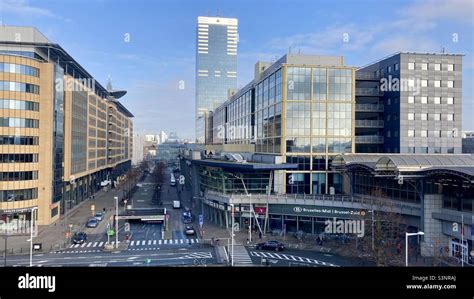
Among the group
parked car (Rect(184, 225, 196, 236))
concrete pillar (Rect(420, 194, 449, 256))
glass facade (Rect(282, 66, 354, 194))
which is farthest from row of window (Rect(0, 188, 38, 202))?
concrete pillar (Rect(420, 194, 449, 256))

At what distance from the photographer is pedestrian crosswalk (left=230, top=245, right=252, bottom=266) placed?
57.6 ft

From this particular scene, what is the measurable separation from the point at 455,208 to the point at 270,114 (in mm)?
17454

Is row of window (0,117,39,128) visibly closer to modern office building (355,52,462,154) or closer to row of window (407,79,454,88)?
modern office building (355,52,462,154)

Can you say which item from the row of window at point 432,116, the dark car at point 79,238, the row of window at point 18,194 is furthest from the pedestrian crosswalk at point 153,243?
the row of window at point 432,116

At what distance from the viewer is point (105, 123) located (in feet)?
185

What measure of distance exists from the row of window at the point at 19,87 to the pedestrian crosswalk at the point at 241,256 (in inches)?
782

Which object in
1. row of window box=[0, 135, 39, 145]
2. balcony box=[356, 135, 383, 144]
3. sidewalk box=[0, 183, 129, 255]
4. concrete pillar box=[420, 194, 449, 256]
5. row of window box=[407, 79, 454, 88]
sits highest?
row of window box=[407, 79, 454, 88]

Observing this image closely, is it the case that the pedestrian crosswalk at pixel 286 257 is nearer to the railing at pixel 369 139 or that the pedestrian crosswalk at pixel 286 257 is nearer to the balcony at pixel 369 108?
the railing at pixel 369 139

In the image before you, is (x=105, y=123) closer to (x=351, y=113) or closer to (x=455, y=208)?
(x=351, y=113)

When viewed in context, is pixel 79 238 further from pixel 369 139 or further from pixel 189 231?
pixel 369 139

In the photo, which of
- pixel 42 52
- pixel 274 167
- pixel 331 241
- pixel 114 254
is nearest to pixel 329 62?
pixel 274 167

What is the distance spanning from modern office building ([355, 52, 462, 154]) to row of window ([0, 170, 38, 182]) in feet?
88.6
